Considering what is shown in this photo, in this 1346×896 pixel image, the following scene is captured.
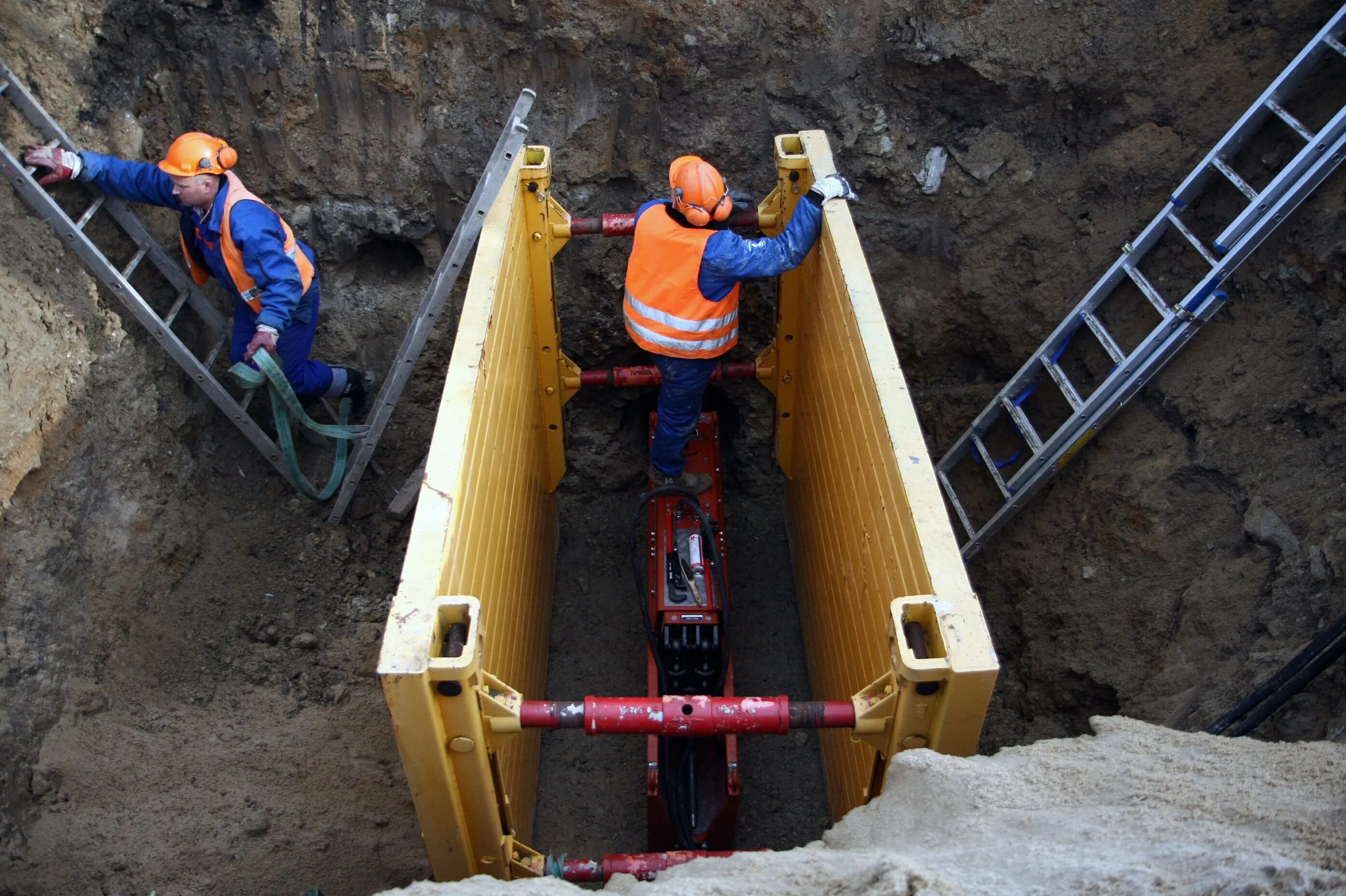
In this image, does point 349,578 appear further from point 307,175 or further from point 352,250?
point 307,175

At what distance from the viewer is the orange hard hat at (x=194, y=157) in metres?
4.69

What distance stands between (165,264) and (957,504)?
4.45 m

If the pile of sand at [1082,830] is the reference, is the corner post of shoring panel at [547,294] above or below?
above

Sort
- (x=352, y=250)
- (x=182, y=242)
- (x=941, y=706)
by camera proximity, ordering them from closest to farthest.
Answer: (x=941, y=706)
(x=182, y=242)
(x=352, y=250)

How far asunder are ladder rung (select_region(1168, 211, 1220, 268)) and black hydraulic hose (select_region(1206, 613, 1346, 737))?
5.74ft

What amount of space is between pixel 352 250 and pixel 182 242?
108cm

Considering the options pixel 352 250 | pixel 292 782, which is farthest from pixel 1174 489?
pixel 352 250

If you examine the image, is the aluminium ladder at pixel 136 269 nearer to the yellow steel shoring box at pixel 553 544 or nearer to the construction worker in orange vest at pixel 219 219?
the construction worker in orange vest at pixel 219 219

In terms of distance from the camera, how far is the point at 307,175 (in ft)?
18.9

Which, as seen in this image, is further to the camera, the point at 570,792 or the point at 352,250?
the point at 352,250

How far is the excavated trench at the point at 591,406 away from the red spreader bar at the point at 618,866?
107cm

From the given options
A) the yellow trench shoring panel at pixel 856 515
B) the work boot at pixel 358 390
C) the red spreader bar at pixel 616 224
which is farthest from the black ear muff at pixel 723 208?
the work boot at pixel 358 390

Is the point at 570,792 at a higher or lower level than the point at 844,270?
lower

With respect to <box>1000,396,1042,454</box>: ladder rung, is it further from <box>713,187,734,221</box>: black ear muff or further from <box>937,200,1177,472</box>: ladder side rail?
<box>713,187,734,221</box>: black ear muff
